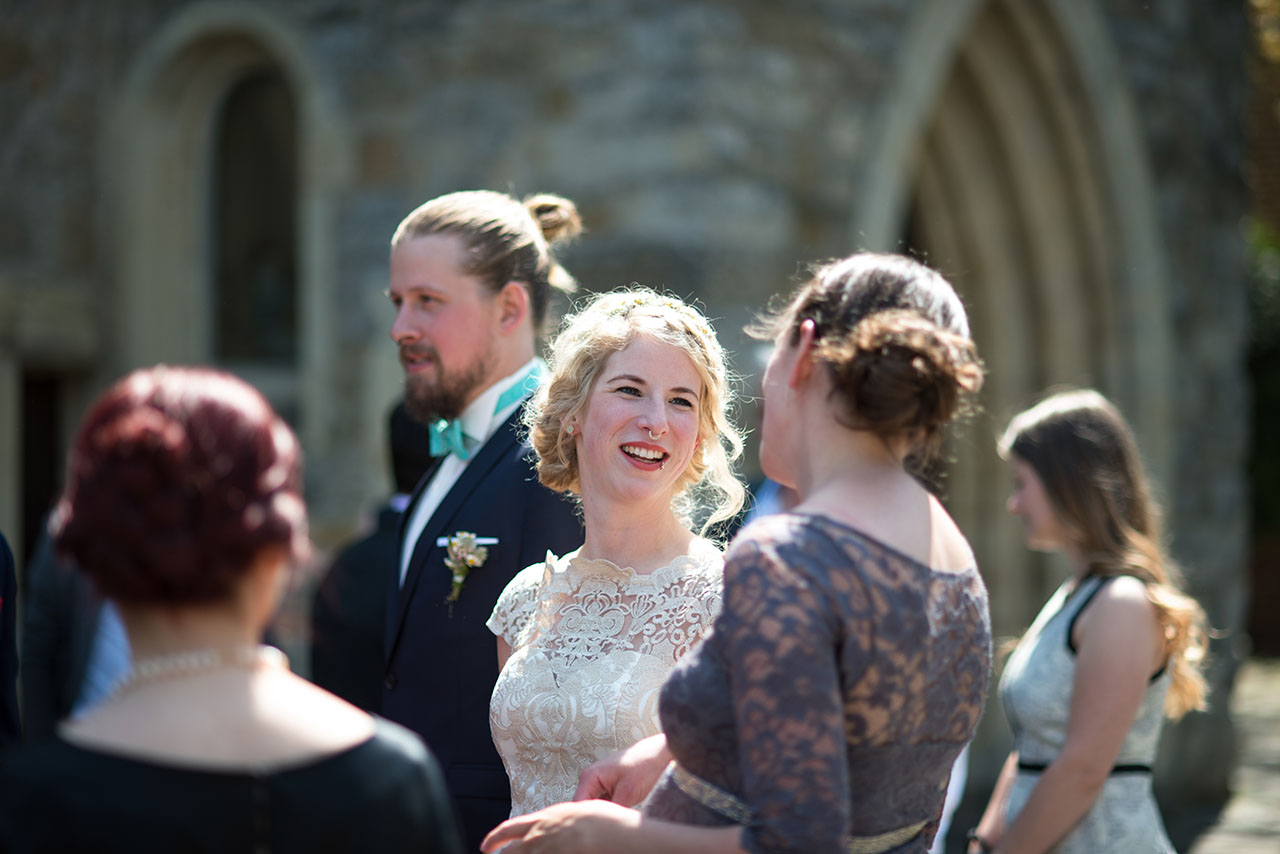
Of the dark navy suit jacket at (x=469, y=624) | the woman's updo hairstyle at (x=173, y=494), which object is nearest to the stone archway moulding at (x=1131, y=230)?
the dark navy suit jacket at (x=469, y=624)

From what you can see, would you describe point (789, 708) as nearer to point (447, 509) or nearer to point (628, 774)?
point (628, 774)

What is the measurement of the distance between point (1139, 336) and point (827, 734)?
6.74 m

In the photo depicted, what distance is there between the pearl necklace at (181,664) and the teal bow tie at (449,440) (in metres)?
1.58

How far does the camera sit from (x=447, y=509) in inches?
113

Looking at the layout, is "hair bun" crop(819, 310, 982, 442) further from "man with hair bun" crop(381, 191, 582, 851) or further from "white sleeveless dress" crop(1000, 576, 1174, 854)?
"white sleeveless dress" crop(1000, 576, 1174, 854)

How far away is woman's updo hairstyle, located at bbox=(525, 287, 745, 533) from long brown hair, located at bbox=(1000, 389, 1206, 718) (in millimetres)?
1014

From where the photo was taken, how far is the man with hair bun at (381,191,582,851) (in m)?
2.72

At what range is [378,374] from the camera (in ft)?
19.9

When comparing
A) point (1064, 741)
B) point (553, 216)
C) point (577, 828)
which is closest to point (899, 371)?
point (577, 828)

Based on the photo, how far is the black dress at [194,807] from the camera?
4.36 feet

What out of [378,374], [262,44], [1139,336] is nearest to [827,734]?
[378,374]

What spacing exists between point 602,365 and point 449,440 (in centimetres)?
63

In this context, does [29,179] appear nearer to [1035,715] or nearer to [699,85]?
[699,85]

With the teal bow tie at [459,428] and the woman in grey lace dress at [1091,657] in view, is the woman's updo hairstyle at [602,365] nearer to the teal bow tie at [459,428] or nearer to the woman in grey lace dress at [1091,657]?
the teal bow tie at [459,428]
